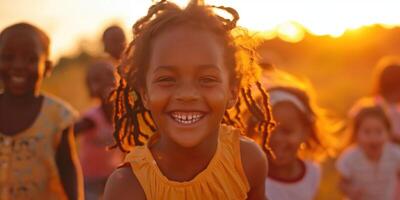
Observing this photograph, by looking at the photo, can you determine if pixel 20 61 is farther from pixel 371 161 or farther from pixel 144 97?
pixel 371 161

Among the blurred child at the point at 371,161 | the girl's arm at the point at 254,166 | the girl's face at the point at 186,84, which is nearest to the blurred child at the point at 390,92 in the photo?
the blurred child at the point at 371,161

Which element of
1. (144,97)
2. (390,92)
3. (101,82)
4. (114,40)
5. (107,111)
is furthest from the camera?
(390,92)

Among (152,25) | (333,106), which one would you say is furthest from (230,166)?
(333,106)

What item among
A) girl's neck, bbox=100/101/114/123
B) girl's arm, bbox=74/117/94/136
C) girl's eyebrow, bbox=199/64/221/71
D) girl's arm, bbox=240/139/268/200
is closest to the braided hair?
girl's eyebrow, bbox=199/64/221/71

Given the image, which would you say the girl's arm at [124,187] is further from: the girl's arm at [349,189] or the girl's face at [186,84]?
the girl's arm at [349,189]

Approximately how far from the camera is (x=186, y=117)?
4.19 m

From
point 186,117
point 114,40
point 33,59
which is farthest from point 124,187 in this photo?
point 114,40

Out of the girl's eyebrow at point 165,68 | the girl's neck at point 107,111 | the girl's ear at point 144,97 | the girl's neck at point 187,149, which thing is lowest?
the girl's neck at point 107,111

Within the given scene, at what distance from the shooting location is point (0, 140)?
608 cm

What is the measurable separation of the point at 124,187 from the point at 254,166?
69 centimetres

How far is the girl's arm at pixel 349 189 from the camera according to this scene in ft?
29.8

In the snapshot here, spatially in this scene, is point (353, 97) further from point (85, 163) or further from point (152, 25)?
point (152, 25)

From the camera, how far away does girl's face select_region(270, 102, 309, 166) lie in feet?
20.5

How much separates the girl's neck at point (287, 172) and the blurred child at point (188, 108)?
5.71 feet
